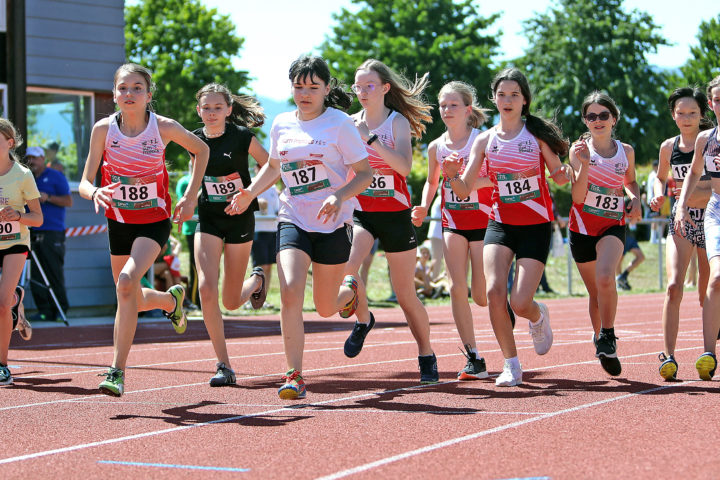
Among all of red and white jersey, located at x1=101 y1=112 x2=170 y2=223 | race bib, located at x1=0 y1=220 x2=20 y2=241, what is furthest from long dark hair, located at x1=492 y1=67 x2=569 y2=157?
race bib, located at x1=0 y1=220 x2=20 y2=241

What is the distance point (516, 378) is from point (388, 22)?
62.0 meters

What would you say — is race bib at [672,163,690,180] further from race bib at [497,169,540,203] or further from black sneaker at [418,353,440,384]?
black sneaker at [418,353,440,384]

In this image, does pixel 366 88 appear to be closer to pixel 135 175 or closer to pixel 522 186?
pixel 522 186

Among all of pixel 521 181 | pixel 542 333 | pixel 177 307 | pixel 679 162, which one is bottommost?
pixel 542 333

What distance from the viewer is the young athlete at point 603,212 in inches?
312

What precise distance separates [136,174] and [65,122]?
9.28m

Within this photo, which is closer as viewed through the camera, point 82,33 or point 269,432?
point 269,432

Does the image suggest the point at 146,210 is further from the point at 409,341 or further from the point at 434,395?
the point at 409,341

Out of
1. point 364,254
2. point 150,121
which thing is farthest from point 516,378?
point 150,121

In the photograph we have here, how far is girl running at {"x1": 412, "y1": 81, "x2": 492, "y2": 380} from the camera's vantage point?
803cm

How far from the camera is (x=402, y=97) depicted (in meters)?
7.93

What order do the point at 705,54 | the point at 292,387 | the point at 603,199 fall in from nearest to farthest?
the point at 292,387 < the point at 603,199 < the point at 705,54

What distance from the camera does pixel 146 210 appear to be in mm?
7191

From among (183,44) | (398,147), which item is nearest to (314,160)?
(398,147)
